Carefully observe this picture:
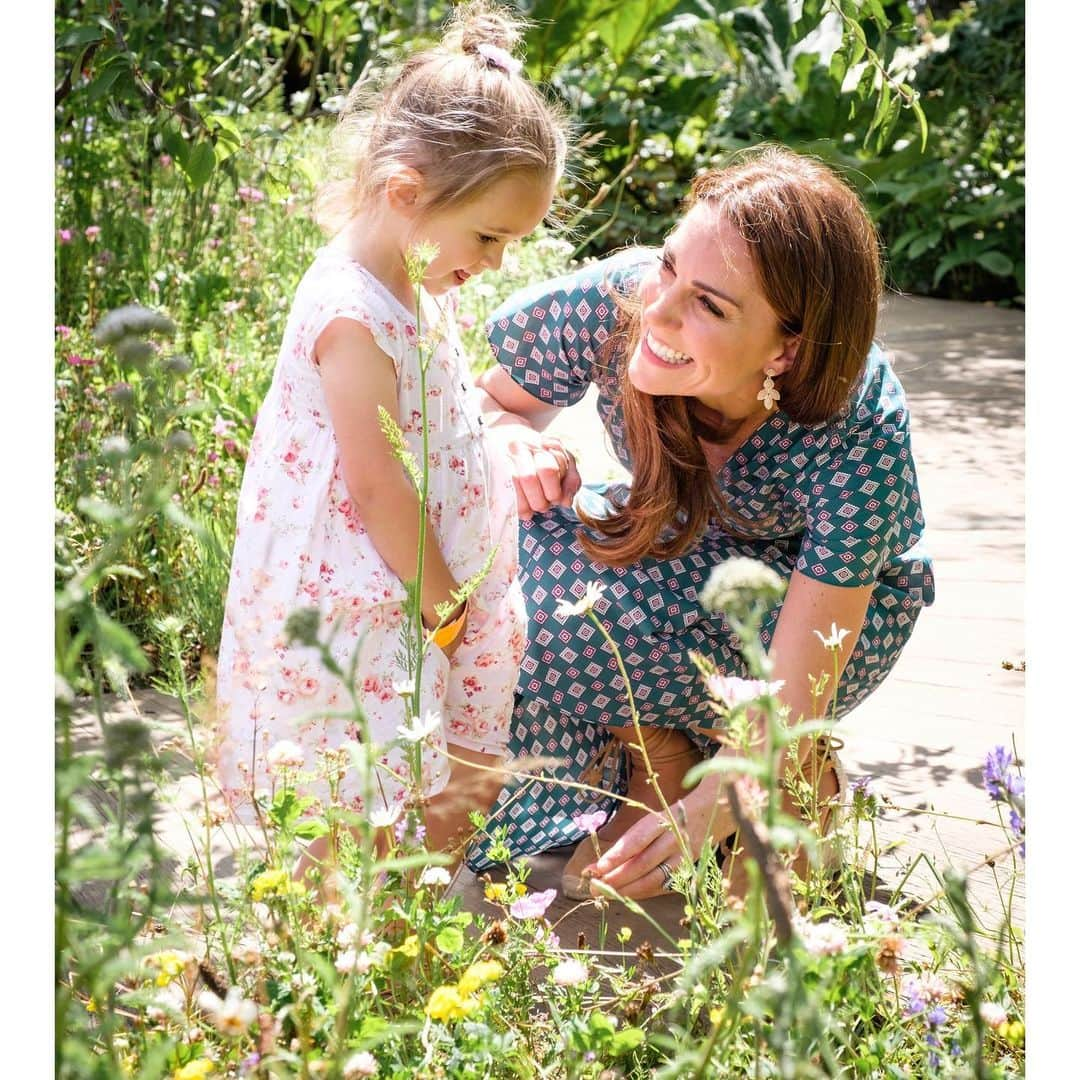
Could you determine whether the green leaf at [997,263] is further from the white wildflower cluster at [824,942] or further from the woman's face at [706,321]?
the white wildflower cluster at [824,942]

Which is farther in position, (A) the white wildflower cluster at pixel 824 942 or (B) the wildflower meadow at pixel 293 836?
(A) the white wildflower cluster at pixel 824 942

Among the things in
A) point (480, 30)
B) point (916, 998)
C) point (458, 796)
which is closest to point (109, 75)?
point (480, 30)

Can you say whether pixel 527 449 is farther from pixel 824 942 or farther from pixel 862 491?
pixel 824 942

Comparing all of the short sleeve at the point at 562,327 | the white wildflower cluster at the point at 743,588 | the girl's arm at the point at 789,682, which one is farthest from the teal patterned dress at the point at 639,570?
the white wildflower cluster at the point at 743,588

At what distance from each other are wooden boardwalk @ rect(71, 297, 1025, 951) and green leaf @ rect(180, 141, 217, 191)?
0.82 metres

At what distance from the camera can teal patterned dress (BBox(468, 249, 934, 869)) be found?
1925 millimetres

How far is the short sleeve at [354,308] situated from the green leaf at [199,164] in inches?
13.8

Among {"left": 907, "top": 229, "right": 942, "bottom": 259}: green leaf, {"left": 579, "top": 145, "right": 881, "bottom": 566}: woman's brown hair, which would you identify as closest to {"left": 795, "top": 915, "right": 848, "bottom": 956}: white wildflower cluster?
{"left": 579, "top": 145, "right": 881, "bottom": 566}: woman's brown hair

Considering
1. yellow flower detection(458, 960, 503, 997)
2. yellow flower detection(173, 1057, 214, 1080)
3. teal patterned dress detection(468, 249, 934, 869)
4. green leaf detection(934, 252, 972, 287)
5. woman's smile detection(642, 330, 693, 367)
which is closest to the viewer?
yellow flower detection(173, 1057, 214, 1080)

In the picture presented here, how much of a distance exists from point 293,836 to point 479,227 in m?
1.01

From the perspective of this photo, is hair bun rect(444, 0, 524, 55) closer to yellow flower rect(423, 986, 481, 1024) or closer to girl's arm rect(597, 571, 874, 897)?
girl's arm rect(597, 571, 874, 897)

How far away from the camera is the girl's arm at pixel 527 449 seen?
6.99 feet
